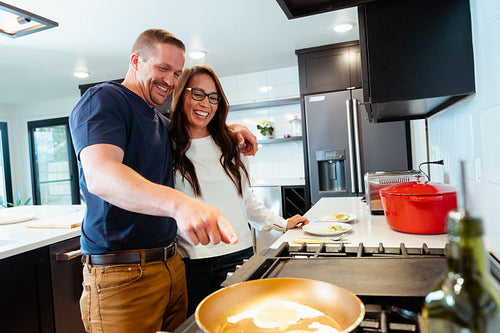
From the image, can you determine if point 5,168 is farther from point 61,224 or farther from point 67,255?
point 67,255

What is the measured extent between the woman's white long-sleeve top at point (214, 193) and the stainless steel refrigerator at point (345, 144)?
2267mm

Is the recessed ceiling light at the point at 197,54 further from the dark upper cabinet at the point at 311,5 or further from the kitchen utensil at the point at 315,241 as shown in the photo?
the kitchen utensil at the point at 315,241

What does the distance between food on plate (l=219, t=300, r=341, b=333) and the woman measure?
2.66 ft

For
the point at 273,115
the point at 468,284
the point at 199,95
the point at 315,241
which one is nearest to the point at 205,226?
the point at 468,284

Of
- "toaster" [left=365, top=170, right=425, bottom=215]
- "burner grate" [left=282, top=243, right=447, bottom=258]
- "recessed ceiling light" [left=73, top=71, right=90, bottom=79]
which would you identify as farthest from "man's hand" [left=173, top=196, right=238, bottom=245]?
"recessed ceiling light" [left=73, top=71, right=90, bottom=79]

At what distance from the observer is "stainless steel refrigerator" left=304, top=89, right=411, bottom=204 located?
11.5ft

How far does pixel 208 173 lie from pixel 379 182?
2.75 ft

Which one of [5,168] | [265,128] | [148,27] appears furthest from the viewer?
[5,168]

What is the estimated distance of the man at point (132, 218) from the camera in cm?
99

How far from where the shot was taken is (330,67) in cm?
378

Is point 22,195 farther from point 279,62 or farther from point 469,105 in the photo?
point 469,105

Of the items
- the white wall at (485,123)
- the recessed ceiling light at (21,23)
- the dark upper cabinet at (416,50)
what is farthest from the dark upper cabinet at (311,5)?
the recessed ceiling light at (21,23)

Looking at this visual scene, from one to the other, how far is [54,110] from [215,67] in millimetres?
3362

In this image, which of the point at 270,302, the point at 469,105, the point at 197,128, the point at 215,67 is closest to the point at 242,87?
the point at 215,67
